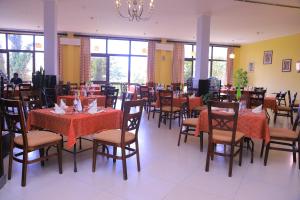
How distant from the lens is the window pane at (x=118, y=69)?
1270cm

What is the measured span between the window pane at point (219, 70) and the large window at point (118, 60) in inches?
154

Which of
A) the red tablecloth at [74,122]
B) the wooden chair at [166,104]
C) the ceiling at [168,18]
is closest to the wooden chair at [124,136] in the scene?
the red tablecloth at [74,122]

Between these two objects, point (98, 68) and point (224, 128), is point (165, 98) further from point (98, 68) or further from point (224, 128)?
point (98, 68)

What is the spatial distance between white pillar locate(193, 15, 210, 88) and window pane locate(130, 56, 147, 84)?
5.09m

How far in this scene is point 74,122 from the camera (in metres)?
3.28

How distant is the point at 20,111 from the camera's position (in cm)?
295

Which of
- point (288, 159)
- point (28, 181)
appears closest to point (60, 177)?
point (28, 181)

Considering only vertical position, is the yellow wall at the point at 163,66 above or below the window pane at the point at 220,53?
below

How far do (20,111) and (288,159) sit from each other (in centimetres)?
390

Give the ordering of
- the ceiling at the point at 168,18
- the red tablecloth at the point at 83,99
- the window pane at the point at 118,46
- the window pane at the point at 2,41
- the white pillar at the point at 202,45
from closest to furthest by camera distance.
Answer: the red tablecloth at the point at 83,99 < the ceiling at the point at 168,18 < the white pillar at the point at 202,45 < the window pane at the point at 2,41 < the window pane at the point at 118,46

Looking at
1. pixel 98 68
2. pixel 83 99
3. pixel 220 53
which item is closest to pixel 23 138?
pixel 83 99

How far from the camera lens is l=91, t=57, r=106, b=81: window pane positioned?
12.4m

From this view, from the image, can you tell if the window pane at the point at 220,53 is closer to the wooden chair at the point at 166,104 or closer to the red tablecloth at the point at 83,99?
the wooden chair at the point at 166,104

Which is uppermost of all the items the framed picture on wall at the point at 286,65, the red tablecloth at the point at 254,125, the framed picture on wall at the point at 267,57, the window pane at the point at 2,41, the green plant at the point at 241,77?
the window pane at the point at 2,41
